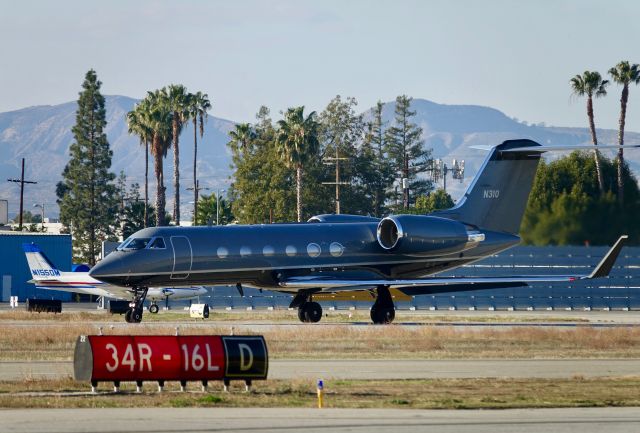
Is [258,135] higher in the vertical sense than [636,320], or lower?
higher

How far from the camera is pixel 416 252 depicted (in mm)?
45844

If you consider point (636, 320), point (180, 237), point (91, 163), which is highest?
point (91, 163)

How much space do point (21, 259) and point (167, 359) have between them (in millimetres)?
63577

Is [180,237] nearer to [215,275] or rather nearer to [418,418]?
[215,275]

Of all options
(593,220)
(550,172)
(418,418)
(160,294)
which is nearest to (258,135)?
(550,172)

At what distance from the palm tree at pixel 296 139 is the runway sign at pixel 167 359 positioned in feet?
268

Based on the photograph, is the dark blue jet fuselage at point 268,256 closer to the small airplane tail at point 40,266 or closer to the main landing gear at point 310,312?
the main landing gear at point 310,312

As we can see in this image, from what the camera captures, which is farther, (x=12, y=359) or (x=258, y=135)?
(x=258, y=135)

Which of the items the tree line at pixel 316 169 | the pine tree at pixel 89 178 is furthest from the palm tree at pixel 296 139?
the pine tree at pixel 89 178

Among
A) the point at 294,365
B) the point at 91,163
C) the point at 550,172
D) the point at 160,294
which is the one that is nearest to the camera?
the point at 294,365

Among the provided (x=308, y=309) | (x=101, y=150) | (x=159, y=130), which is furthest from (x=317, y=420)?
(x=101, y=150)

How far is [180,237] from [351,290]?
6324 mm

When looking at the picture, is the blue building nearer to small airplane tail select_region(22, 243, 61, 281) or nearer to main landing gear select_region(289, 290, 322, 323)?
small airplane tail select_region(22, 243, 61, 281)

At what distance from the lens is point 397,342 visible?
35625mm
